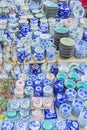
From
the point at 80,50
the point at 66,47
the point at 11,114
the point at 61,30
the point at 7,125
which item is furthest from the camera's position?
the point at 61,30

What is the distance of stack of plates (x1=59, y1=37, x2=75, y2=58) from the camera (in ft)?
9.48

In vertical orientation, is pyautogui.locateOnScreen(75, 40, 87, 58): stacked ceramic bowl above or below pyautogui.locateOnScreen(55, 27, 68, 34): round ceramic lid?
below

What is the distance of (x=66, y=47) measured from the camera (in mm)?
2895

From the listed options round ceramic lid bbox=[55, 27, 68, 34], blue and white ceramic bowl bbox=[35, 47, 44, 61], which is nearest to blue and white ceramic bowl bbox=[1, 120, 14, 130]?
blue and white ceramic bowl bbox=[35, 47, 44, 61]

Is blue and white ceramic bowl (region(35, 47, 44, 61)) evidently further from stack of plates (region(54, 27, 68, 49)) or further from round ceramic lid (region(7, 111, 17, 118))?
round ceramic lid (region(7, 111, 17, 118))

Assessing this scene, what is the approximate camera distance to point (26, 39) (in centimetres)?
310

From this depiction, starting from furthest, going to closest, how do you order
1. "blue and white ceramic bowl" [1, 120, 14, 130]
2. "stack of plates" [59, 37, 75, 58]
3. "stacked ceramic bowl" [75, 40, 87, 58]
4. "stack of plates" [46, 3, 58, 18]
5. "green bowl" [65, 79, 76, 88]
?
1. "stack of plates" [46, 3, 58, 18]
2. "stacked ceramic bowl" [75, 40, 87, 58]
3. "stack of plates" [59, 37, 75, 58]
4. "green bowl" [65, 79, 76, 88]
5. "blue and white ceramic bowl" [1, 120, 14, 130]

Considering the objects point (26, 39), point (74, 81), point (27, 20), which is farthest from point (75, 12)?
point (74, 81)

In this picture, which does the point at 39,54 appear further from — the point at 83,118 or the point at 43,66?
the point at 83,118

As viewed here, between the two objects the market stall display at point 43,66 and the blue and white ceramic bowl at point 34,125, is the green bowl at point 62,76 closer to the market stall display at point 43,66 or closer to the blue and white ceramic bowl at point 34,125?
the market stall display at point 43,66

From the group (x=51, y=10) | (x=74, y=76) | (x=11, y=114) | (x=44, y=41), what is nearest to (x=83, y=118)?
(x=74, y=76)

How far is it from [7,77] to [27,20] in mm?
1010

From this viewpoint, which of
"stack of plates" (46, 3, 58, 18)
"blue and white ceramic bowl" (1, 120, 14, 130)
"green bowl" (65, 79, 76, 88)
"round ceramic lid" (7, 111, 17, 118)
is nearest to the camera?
"blue and white ceramic bowl" (1, 120, 14, 130)

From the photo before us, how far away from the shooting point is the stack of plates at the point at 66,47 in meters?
2.89
